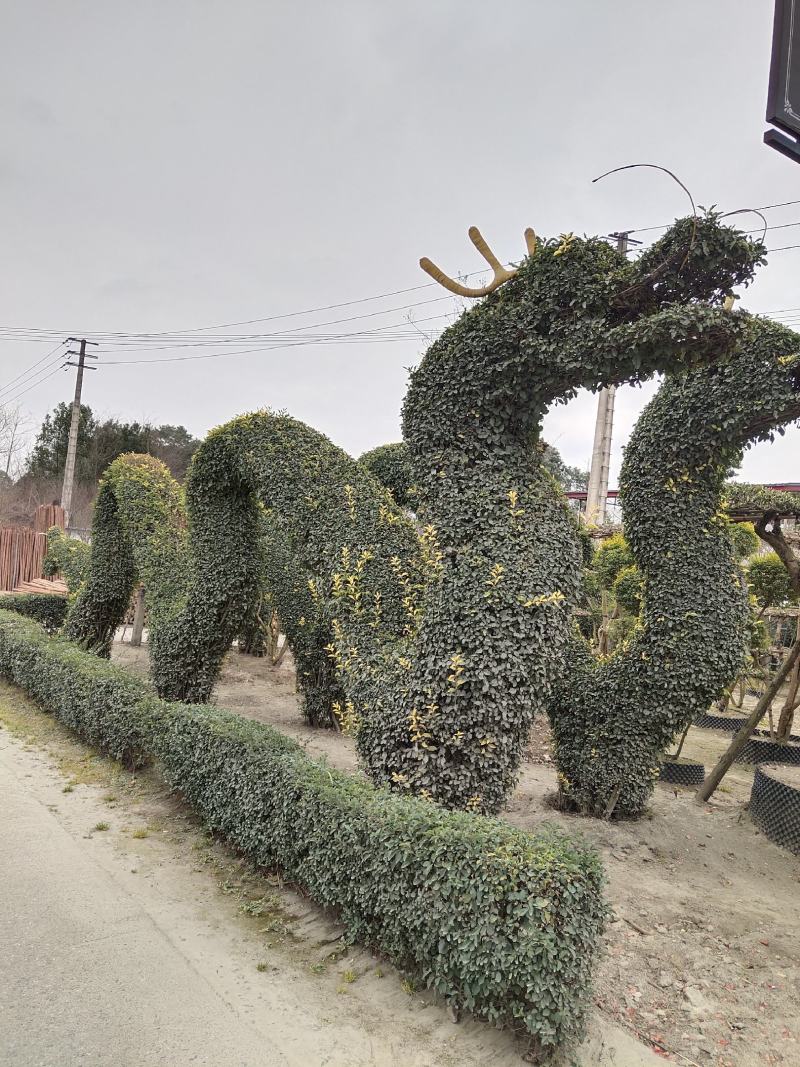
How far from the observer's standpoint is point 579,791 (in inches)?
244

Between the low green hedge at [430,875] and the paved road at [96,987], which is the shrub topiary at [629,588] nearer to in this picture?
the low green hedge at [430,875]

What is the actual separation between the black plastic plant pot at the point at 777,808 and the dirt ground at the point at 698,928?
113 millimetres

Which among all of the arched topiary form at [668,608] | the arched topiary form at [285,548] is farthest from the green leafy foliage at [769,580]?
the arched topiary form at [285,548]

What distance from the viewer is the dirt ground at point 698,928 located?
328cm

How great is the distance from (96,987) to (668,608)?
4779mm

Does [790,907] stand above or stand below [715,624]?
below

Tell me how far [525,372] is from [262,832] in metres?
3.51

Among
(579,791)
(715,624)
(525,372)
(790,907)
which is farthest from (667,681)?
(525,372)

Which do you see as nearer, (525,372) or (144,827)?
(525,372)

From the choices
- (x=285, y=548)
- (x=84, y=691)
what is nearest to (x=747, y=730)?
(x=285, y=548)

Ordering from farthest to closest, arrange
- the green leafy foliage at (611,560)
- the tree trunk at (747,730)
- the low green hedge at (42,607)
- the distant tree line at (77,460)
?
the distant tree line at (77,460) < the low green hedge at (42,607) < the green leafy foliage at (611,560) < the tree trunk at (747,730)

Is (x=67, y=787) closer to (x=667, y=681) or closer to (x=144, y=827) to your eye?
(x=144, y=827)

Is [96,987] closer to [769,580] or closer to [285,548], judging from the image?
[285,548]

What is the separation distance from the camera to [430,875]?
10.9ft
